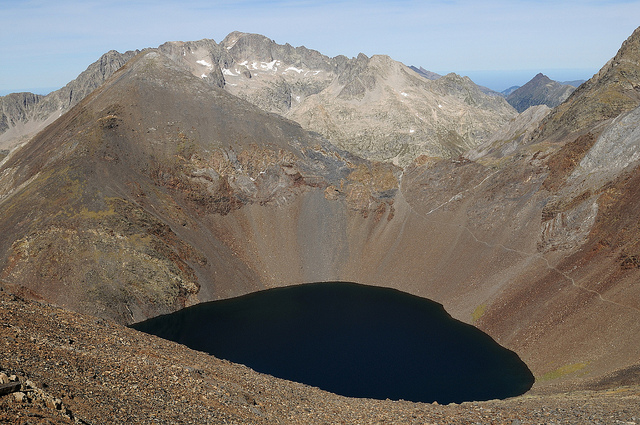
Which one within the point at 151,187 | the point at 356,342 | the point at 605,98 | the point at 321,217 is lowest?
the point at 356,342

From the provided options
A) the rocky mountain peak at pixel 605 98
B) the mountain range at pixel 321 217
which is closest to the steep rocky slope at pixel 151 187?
the mountain range at pixel 321 217

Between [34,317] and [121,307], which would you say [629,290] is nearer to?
[34,317]

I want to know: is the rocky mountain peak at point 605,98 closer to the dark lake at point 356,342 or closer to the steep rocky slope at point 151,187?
the steep rocky slope at point 151,187

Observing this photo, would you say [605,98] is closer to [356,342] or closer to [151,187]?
[356,342]

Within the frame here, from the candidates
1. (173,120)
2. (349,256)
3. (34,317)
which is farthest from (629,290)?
(173,120)

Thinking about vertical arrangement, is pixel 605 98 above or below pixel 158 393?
above

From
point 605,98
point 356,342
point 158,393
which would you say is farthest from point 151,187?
point 605,98
